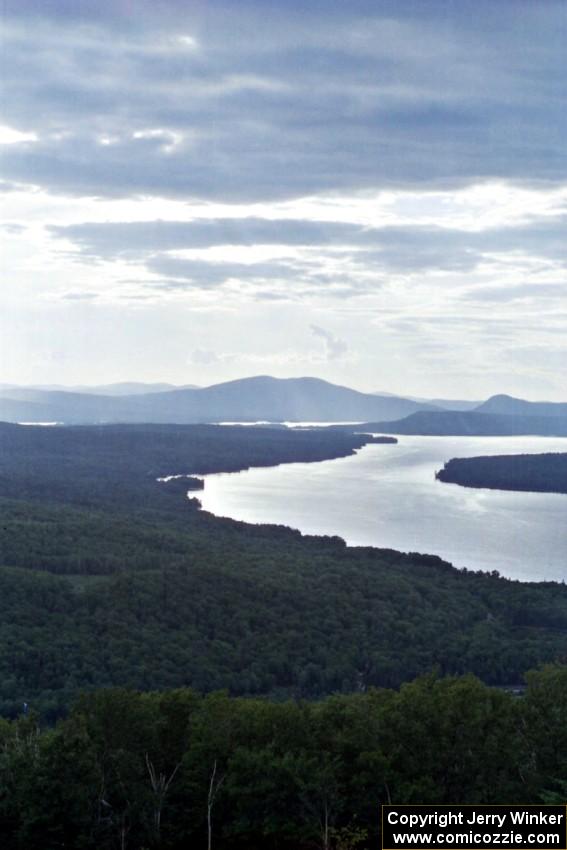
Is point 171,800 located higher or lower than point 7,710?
higher

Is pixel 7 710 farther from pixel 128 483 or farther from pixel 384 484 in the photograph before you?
pixel 384 484

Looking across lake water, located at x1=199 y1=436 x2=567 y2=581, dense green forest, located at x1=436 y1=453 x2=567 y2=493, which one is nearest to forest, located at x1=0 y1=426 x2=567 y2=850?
lake water, located at x1=199 y1=436 x2=567 y2=581

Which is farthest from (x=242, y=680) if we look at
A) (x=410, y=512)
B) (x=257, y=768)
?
(x=410, y=512)

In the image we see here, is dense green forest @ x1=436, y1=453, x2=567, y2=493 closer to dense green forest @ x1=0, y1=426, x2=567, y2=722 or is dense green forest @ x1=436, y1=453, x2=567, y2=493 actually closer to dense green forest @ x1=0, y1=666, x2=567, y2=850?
dense green forest @ x1=0, y1=426, x2=567, y2=722

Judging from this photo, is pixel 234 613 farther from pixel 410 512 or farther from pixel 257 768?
pixel 410 512

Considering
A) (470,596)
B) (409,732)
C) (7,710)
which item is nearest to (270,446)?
(470,596)

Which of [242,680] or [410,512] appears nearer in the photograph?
[242,680]

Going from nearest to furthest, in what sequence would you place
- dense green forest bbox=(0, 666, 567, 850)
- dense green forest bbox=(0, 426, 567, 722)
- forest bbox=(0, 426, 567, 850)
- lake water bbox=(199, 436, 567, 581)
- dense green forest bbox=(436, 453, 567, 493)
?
dense green forest bbox=(0, 666, 567, 850) < forest bbox=(0, 426, 567, 850) < dense green forest bbox=(0, 426, 567, 722) < lake water bbox=(199, 436, 567, 581) < dense green forest bbox=(436, 453, 567, 493)
